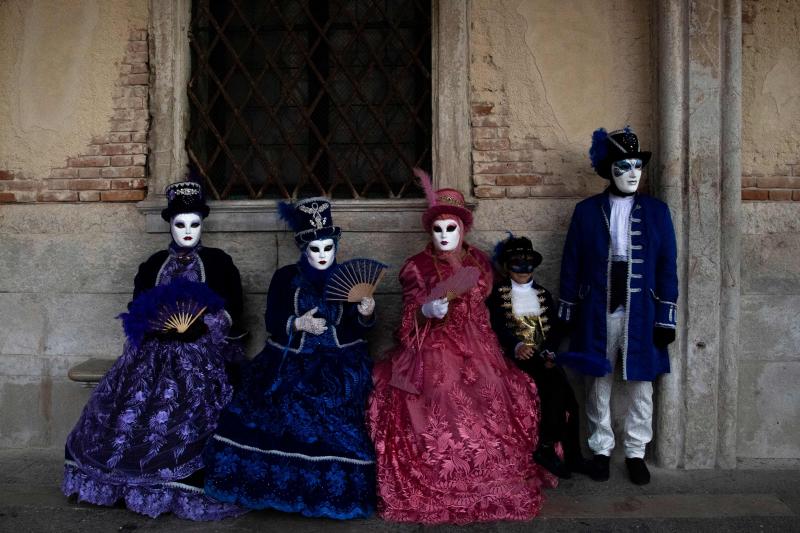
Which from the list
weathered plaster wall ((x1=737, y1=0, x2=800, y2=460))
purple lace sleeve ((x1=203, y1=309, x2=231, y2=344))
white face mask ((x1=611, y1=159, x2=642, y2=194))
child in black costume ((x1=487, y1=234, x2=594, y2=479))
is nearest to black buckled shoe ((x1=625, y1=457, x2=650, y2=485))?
child in black costume ((x1=487, y1=234, x2=594, y2=479))

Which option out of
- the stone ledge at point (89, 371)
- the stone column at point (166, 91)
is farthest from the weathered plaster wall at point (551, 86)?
the stone ledge at point (89, 371)

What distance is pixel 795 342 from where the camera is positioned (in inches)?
193

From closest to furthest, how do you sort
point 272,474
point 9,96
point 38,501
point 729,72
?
point 272,474, point 38,501, point 729,72, point 9,96

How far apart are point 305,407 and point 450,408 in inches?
32.9

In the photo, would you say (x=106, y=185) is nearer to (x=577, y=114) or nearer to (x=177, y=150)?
(x=177, y=150)

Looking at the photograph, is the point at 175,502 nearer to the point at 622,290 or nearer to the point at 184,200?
the point at 184,200

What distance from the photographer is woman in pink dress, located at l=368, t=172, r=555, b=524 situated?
3.96 meters

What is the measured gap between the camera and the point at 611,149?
4.58m

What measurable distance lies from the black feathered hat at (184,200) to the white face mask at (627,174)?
2683mm

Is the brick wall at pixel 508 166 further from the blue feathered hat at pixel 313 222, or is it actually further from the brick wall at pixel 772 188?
the blue feathered hat at pixel 313 222

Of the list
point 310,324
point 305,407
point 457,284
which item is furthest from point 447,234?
point 305,407

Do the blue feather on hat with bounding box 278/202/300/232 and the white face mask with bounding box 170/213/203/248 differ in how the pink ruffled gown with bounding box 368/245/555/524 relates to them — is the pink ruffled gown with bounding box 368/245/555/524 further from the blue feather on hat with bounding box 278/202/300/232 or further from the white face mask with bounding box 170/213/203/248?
the white face mask with bounding box 170/213/203/248

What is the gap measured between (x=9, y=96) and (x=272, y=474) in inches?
140

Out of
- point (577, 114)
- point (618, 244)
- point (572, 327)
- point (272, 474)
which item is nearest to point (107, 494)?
point (272, 474)
